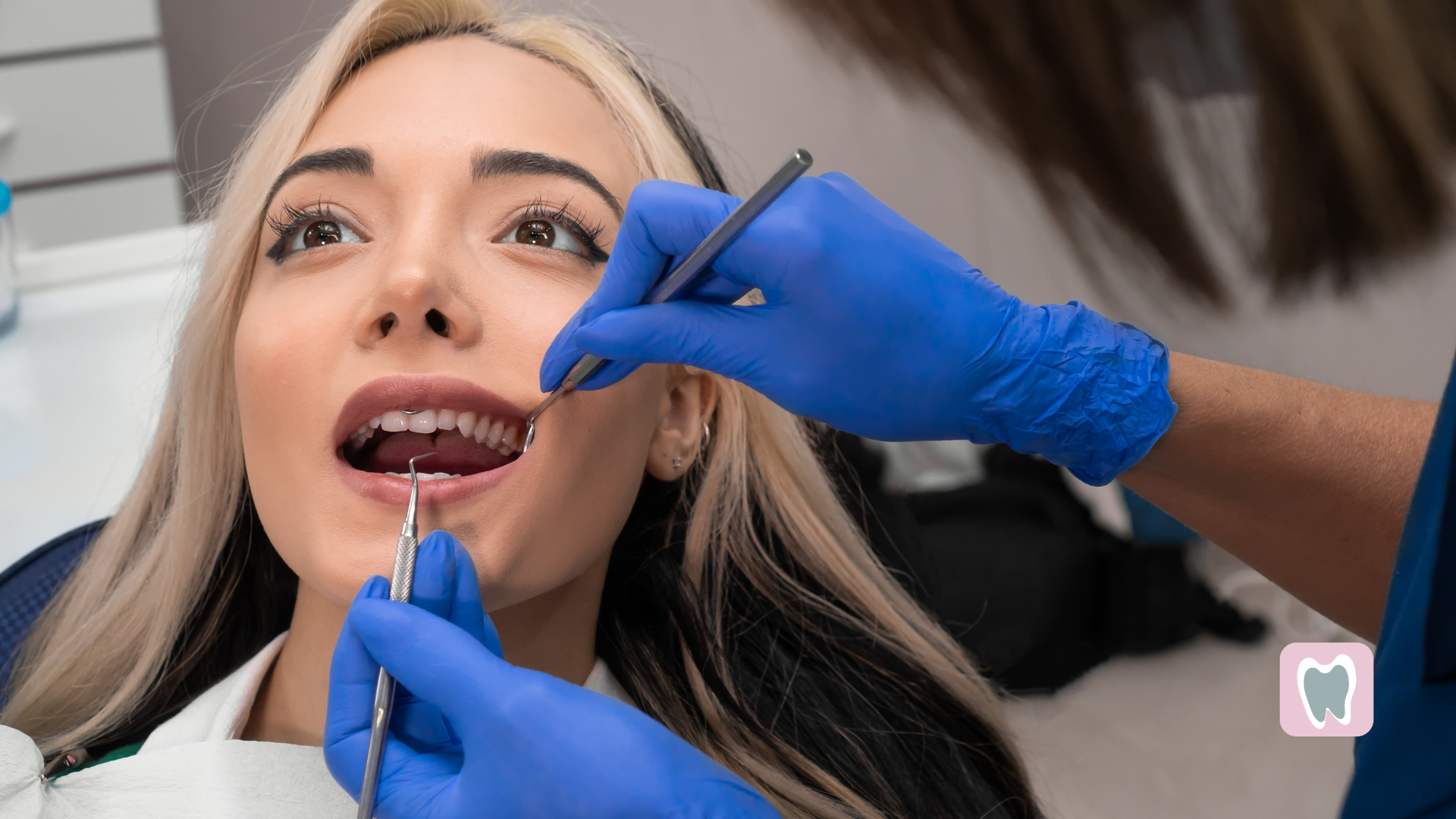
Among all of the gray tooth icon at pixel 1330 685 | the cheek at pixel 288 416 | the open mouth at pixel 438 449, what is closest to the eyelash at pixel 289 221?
the cheek at pixel 288 416

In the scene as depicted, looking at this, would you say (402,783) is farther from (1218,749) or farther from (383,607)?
(1218,749)

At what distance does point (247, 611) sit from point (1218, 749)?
1870 mm

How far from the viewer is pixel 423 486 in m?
0.94

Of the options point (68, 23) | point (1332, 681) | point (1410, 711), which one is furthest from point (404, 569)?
point (68, 23)

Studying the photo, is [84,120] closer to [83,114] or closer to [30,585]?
[83,114]

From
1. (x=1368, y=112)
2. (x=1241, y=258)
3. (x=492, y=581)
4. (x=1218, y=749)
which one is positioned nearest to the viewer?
(x=492, y=581)

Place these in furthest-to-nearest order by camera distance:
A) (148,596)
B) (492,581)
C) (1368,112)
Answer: (1368,112) → (148,596) → (492,581)

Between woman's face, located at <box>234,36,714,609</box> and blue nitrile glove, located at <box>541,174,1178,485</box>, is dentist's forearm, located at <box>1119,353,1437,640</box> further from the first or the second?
woman's face, located at <box>234,36,714,609</box>

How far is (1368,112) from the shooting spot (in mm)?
2330

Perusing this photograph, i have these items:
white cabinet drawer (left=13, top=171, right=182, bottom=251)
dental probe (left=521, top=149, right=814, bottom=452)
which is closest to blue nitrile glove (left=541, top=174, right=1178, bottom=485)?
dental probe (left=521, top=149, right=814, bottom=452)

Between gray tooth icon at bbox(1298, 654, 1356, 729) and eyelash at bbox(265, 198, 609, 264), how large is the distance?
1.29 m

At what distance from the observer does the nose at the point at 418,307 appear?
3.12 ft

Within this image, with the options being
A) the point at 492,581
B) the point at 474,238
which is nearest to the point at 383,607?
the point at 492,581

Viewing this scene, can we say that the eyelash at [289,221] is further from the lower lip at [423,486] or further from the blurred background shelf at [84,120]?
the blurred background shelf at [84,120]
